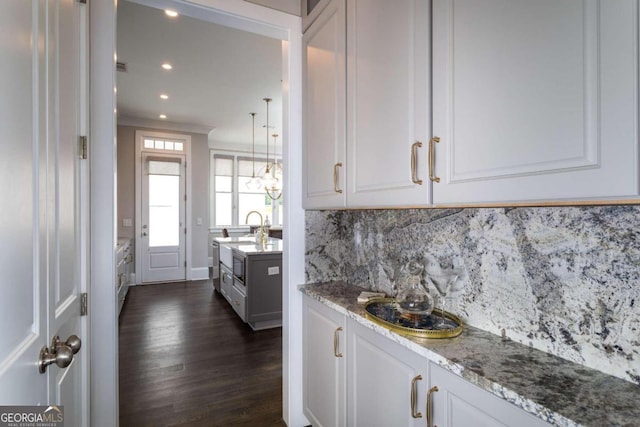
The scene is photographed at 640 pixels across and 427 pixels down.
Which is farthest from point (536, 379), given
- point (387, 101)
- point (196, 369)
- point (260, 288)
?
point (260, 288)

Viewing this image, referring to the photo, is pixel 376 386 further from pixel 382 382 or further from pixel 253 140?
pixel 253 140

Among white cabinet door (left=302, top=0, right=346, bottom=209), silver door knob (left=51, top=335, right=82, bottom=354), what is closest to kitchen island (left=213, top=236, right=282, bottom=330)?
white cabinet door (left=302, top=0, right=346, bottom=209)

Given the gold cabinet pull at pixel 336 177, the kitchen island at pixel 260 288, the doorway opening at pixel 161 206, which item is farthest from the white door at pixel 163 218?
the gold cabinet pull at pixel 336 177

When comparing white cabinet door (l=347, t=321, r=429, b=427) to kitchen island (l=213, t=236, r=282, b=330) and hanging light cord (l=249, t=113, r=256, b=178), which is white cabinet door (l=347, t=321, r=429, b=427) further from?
hanging light cord (l=249, t=113, r=256, b=178)

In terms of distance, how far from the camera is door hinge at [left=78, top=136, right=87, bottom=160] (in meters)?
1.30

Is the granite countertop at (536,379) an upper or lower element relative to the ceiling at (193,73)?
lower

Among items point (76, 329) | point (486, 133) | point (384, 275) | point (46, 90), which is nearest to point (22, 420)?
point (76, 329)

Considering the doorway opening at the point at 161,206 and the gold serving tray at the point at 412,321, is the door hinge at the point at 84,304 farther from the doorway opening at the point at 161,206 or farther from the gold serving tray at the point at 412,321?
the doorway opening at the point at 161,206

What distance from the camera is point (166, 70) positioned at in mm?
3893

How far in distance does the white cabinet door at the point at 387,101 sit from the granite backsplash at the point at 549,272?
13.9 inches

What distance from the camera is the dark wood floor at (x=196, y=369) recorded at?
2189mm

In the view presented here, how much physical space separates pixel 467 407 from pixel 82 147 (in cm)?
172

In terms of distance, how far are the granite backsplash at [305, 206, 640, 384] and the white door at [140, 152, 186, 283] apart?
18.4ft

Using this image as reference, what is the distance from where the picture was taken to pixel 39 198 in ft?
2.74
